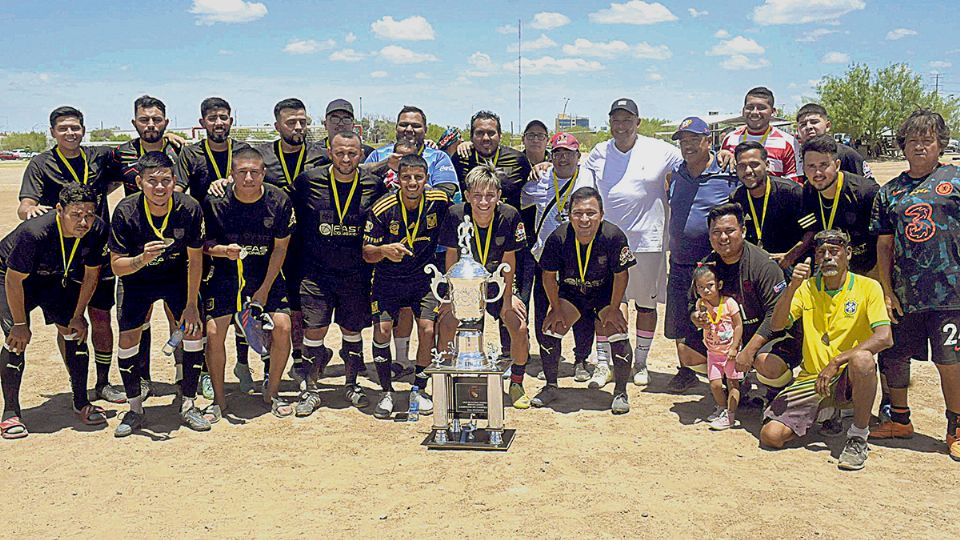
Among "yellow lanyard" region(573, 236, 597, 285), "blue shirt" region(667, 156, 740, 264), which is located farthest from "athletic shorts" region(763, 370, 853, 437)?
"yellow lanyard" region(573, 236, 597, 285)

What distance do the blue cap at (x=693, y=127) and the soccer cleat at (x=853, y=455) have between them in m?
2.81

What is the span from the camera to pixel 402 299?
6.67 metres

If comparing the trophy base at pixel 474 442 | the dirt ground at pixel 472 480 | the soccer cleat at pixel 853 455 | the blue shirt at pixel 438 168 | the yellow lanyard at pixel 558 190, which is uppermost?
the blue shirt at pixel 438 168

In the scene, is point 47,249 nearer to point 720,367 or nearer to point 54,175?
point 54,175

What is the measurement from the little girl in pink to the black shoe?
3.00ft

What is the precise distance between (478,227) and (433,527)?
2663mm

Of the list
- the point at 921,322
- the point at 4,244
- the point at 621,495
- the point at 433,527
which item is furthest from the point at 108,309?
the point at 921,322

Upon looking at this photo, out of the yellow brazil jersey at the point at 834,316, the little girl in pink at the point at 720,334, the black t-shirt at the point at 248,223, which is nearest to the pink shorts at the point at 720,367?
the little girl in pink at the point at 720,334

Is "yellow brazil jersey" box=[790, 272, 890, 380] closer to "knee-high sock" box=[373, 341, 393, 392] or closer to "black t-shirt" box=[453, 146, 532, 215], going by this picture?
"black t-shirt" box=[453, 146, 532, 215]

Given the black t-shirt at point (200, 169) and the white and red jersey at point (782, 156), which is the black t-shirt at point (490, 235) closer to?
the black t-shirt at point (200, 169)

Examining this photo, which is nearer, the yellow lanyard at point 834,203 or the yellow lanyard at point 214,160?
the yellow lanyard at point 834,203

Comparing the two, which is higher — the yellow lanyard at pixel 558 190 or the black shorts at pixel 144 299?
the yellow lanyard at pixel 558 190

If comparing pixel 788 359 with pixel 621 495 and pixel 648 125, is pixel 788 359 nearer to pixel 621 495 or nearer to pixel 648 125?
pixel 621 495

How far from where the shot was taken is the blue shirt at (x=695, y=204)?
686 centimetres
